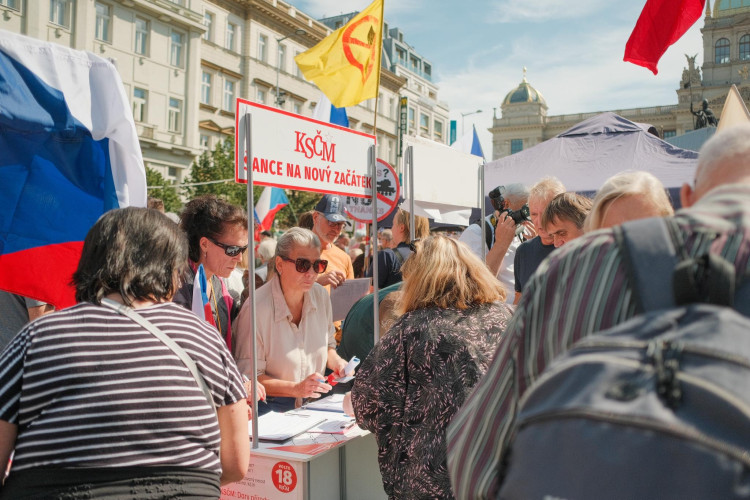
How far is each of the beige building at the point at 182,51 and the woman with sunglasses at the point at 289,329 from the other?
23.4m

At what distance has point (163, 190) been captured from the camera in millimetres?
25703

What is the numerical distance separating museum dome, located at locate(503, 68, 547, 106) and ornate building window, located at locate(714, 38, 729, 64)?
21.9 m

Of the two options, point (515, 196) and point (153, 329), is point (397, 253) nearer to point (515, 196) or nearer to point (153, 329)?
point (515, 196)

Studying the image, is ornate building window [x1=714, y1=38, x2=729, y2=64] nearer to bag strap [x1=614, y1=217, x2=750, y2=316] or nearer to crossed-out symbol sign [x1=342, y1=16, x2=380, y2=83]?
crossed-out symbol sign [x1=342, y1=16, x2=380, y2=83]

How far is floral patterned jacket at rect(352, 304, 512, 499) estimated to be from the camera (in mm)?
2447

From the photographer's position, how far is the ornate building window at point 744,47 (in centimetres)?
6119

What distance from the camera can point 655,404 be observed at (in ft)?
2.64

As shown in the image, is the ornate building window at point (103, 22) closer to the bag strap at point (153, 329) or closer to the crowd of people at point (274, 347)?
the crowd of people at point (274, 347)

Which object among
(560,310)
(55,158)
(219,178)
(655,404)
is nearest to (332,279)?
(55,158)

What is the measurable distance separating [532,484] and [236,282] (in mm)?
5028

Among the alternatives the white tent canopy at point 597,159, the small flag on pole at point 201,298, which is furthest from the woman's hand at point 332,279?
the white tent canopy at point 597,159

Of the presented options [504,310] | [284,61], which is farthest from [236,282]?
[284,61]

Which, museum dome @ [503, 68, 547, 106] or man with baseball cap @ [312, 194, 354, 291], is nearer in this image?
man with baseball cap @ [312, 194, 354, 291]

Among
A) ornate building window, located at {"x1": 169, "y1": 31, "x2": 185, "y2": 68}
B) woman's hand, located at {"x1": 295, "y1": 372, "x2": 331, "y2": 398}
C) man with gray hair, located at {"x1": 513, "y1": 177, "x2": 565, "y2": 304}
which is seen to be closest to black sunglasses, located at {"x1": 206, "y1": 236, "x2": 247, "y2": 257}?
woman's hand, located at {"x1": 295, "y1": 372, "x2": 331, "y2": 398}
